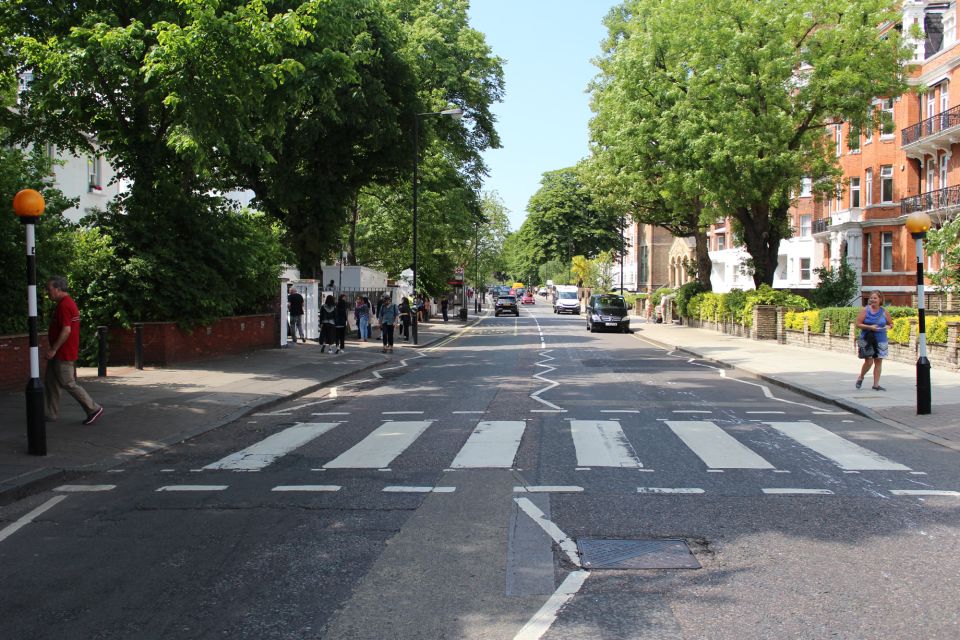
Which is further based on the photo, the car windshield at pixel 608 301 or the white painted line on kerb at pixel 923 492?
the car windshield at pixel 608 301

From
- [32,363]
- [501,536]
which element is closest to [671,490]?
[501,536]

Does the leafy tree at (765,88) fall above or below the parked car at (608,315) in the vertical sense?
above

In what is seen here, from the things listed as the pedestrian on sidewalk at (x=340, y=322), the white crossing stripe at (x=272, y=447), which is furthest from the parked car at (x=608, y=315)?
the white crossing stripe at (x=272, y=447)

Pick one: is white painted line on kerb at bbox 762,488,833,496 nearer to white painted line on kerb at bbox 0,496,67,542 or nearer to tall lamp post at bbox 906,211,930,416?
tall lamp post at bbox 906,211,930,416

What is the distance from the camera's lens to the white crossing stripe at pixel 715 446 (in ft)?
27.7

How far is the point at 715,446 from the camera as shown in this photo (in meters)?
9.44

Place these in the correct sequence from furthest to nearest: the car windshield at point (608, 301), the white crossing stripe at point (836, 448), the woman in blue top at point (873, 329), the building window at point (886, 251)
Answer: the car windshield at point (608, 301)
the building window at point (886, 251)
the woman in blue top at point (873, 329)
the white crossing stripe at point (836, 448)

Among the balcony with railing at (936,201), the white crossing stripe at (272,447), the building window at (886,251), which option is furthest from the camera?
the building window at (886,251)

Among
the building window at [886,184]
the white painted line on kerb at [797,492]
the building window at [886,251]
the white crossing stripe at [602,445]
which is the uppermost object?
the building window at [886,184]

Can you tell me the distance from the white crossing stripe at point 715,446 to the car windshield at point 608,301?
3021 centimetres

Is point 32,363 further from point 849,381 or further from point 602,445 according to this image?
point 849,381

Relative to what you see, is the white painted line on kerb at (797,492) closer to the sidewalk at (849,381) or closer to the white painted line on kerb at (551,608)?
the white painted line on kerb at (551,608)

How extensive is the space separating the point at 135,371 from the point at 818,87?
1017 inches

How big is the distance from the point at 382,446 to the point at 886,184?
38.8m
